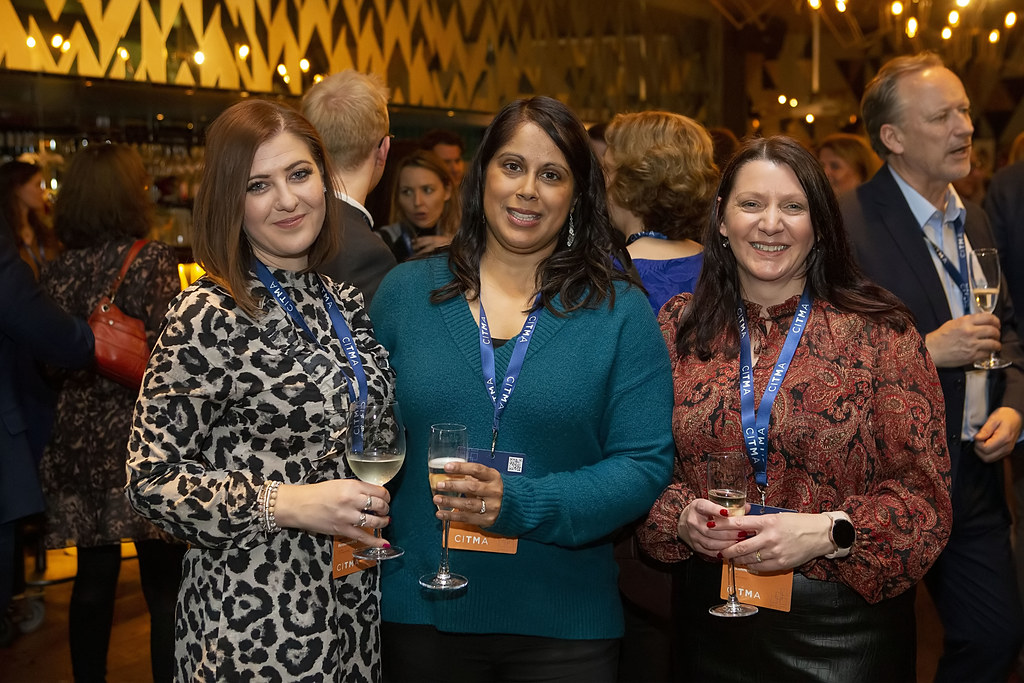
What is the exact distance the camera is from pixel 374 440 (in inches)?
73.2

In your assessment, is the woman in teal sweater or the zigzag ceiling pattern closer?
the woman in teal sweater

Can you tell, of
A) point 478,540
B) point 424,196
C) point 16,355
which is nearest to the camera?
point 478,540

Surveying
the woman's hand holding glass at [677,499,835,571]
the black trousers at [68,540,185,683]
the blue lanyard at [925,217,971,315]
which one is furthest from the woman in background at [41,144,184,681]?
the blue lanyard at [925,217,971,315]

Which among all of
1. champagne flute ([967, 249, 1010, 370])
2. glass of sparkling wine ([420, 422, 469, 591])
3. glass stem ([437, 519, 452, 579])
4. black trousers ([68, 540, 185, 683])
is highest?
champagne flute ([967, 249, 1010, 370])

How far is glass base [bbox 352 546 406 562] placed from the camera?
6.43 ft

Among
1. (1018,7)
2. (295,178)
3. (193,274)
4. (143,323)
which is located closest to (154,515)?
(295,178)

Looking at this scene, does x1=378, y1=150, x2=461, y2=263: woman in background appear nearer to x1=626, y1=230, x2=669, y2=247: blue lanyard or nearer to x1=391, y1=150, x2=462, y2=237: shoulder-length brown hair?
x1=391, y1=150, x2=462, y2=237: shoulder-length brown hair

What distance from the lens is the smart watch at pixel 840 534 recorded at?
2055mm

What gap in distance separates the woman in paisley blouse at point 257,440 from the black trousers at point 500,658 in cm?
11

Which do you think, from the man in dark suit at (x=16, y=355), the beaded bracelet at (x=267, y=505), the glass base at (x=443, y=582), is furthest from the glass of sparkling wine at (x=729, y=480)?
the man in dark suit at (x=16, y=355)

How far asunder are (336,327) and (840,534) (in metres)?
1.10

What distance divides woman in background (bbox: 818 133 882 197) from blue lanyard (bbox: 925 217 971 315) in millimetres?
2841

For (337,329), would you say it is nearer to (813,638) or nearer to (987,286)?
(813,638)

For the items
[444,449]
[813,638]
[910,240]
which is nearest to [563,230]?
[444,449]
